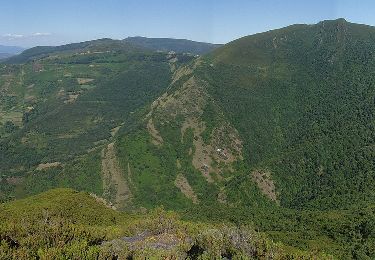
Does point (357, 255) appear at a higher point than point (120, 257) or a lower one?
lower

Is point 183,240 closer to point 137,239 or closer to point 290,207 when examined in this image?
point 137,239

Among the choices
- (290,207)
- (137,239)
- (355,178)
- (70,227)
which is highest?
(70,227)

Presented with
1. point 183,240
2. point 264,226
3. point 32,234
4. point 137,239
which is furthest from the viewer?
point 264,226

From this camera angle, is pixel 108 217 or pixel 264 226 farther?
pixel 264 226

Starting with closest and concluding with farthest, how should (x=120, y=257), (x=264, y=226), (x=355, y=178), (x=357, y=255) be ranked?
1. (x=120, y=257)
2. (x=357, y=255)
3. (x=264, y=226)
4. (x=355, y=178)

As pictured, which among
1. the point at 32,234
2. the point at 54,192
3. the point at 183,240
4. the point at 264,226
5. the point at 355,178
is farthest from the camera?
the point at 355,178

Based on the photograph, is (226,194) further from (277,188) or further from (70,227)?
(70,227)

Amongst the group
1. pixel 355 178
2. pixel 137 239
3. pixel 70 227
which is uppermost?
pixel 70 227

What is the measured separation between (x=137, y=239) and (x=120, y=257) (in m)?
15.4

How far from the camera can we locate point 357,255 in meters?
107

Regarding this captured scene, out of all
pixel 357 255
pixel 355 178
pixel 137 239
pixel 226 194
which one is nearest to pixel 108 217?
pixel 137 239

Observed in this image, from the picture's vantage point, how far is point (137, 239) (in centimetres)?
5562

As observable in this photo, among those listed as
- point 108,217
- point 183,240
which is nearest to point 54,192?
point 108,217

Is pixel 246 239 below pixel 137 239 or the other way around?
the other way around
